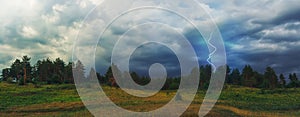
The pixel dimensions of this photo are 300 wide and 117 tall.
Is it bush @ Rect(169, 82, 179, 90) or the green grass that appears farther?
bush @ Rect(169, 82, 179, 90)

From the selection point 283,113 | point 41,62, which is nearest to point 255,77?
point 283,113

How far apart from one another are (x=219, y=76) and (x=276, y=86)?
74.1 ft

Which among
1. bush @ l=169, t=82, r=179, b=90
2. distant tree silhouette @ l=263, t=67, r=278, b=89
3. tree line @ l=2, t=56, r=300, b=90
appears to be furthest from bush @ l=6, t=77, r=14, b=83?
distant tree silhouette @ l=263, t=67, r=278, b=89

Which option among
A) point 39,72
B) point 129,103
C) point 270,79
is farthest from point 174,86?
point 39,72

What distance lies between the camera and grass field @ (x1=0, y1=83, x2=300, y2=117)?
45312mm

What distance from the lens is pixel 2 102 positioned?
57.2 meters

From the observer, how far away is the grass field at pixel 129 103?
45312mm

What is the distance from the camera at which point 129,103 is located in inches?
1997

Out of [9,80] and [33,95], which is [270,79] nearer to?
[33,95]

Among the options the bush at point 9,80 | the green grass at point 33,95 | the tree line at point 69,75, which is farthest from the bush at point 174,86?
the bush at point 9,80

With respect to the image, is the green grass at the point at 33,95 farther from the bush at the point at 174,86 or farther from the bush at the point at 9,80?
the bush at the point at 174,86

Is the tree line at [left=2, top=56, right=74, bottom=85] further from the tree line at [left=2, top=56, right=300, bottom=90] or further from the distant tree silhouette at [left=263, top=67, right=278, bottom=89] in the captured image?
the distant tree silhouette at [left=263, top=67, right=278, bottom=89]

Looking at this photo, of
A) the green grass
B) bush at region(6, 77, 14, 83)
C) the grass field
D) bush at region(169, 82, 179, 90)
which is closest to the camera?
the grass field

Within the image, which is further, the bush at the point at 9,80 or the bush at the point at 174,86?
the bush at the point at 9,80
